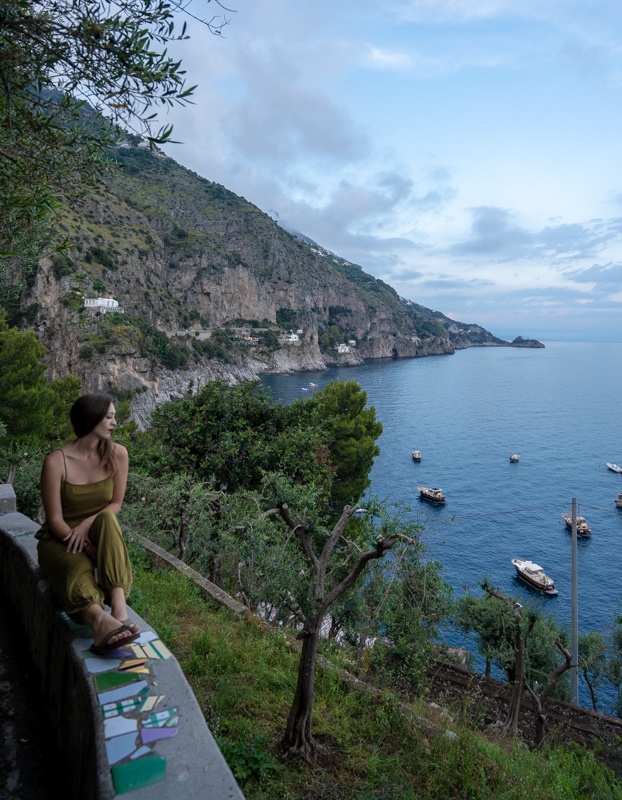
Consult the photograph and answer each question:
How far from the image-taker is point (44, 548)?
3.03 m

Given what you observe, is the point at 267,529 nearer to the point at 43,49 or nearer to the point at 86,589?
the point at 86,589

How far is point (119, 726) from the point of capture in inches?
81.3

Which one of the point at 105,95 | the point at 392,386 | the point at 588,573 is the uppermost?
the point at 105,95

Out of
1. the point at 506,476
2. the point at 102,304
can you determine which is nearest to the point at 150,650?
the point at 506,476

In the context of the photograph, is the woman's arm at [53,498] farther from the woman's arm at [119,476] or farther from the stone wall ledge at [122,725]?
the stone wall ledge at [122,725]

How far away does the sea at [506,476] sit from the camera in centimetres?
2828

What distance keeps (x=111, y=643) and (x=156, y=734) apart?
1.89 ft

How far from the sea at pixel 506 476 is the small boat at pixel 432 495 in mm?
559

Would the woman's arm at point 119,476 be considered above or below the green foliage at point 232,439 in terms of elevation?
above

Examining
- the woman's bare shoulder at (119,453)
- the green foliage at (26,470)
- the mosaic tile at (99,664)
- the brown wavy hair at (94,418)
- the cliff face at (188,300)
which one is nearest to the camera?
the mosaic tile at (99,664)

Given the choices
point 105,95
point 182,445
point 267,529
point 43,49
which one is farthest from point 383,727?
point 182,445

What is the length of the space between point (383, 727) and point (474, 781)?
75cm

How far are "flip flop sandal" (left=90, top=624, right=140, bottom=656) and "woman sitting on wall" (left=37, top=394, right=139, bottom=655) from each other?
0.08m

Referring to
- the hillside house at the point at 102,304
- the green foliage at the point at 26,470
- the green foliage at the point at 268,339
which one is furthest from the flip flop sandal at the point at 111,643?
the green foliage at the point at 268,339
